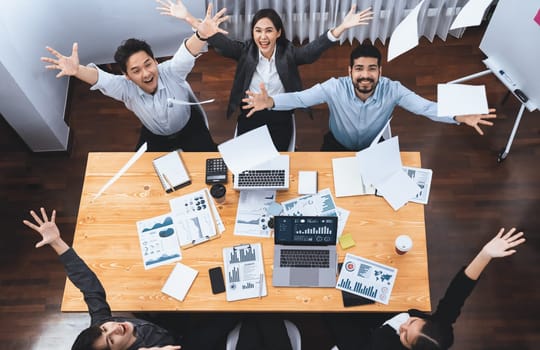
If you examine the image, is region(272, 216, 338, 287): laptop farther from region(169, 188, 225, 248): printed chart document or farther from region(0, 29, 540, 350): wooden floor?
region(0, 29, 540, 350): wooden floor

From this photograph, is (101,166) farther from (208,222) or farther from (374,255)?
(374,255)

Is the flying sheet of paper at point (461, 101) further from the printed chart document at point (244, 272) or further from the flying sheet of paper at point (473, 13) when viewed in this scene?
the printed chart document at point (244, 272)

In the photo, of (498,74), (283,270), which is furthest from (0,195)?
(498,74)

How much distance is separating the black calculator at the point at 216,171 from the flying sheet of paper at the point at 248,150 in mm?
155

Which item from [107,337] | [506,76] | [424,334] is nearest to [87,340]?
[107,337]

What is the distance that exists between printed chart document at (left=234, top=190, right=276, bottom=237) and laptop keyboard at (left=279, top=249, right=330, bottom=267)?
5.8 inches

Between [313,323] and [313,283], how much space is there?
849 millimetres

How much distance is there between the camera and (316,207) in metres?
2.49

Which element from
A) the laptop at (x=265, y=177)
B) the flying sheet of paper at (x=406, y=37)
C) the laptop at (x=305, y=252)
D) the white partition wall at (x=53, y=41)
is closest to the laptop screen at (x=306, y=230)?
the laptop at (x=305, y=252)

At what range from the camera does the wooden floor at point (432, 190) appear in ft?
10.0

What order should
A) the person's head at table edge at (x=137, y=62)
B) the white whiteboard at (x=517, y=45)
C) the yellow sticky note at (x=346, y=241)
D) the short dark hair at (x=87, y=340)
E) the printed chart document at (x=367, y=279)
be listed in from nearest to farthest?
the short dark hair at (x=87, y=340)
the printed chart document at (x=367, y=279)
the yellow sticky note at (x=346, y=241)
the person's head at table edge at (x=137, y=62)
the white whiteboard at (x=517, y=45)

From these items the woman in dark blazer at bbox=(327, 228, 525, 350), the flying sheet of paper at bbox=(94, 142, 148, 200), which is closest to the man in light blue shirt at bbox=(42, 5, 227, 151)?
the flying sheet of paper at bbox=(94, 142, 148, 200)

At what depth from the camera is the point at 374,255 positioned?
92.7 inches

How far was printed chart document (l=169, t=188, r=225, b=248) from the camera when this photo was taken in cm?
245
